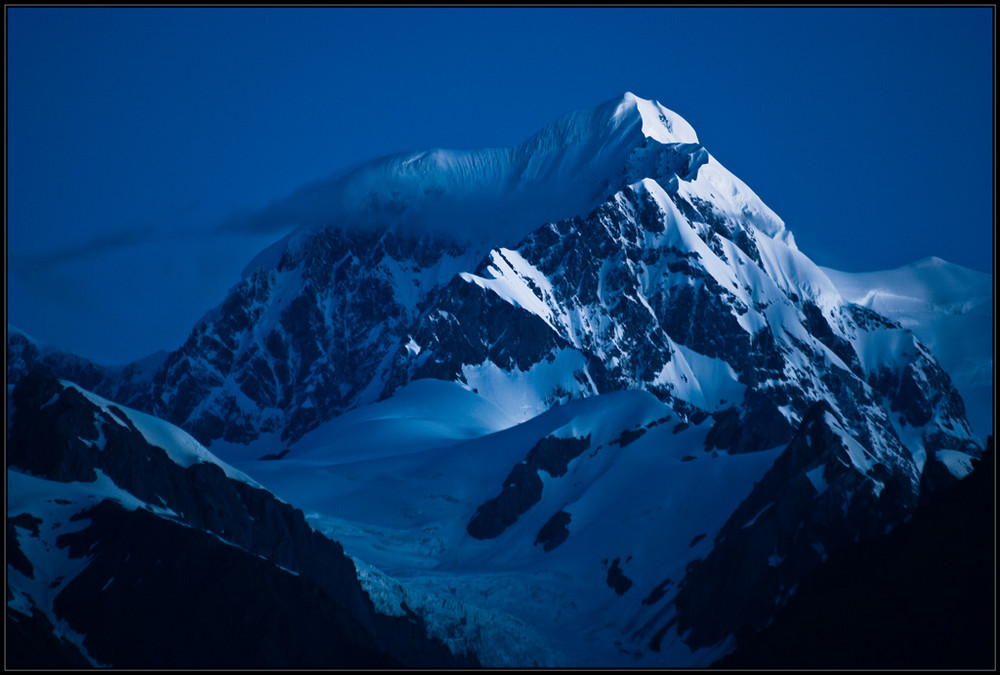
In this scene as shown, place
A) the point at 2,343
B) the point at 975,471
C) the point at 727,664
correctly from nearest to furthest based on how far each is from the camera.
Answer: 1. the point at 727,664
2. the point at 975,471
3. the point at 2,343

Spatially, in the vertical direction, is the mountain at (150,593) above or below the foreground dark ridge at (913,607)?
above

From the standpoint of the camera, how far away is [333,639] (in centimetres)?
19500

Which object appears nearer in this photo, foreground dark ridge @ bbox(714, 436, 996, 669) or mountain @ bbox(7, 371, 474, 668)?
foreground dark ridge @ bbox(714, 436, 996, 669)

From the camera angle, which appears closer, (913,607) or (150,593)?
(913,607)

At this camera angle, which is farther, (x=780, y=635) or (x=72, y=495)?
(x=72, y=495)

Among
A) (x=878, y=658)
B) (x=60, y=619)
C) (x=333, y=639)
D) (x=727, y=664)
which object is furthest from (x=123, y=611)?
(x=878, y=658)

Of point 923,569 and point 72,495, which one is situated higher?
point 72,495

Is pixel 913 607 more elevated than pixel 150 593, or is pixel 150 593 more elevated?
pixel 150 593

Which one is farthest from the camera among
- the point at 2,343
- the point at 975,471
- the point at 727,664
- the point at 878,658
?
the point at 2,343

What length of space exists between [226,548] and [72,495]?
14309mm

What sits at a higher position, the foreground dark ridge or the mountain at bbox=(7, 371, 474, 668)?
the mountain at bbox=(7, 371, 474, 668)

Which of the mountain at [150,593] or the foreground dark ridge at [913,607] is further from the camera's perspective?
the mountain at [150,593]

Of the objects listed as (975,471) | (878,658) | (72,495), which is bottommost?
(878,658)

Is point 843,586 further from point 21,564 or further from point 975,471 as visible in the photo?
point 21,564
